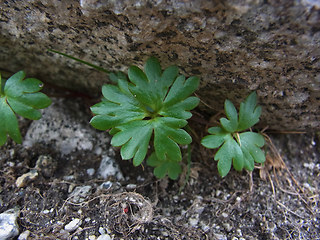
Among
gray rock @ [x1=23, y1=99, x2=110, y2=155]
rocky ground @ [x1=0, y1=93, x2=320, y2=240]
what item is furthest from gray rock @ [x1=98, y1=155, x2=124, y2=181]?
gray rock @ [x1=23, y1=99, x2=110, y2=155]

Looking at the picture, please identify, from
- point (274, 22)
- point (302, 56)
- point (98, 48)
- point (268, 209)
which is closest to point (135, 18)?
point (98, 48)

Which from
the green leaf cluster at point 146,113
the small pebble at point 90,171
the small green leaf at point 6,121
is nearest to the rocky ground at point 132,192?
the small pebble at point 90,171

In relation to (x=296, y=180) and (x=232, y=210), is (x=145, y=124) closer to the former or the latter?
(x=232, y=210)

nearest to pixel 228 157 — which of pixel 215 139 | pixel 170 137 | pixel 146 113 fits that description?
pixel 215 139

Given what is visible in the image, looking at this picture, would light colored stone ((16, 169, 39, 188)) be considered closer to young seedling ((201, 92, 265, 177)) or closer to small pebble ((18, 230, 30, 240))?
small pebble ((18, 230, 30, 240))

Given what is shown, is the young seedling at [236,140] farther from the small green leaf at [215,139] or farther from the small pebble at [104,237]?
the small pebble at [104,237]

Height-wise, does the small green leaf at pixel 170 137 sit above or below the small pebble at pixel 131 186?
above
